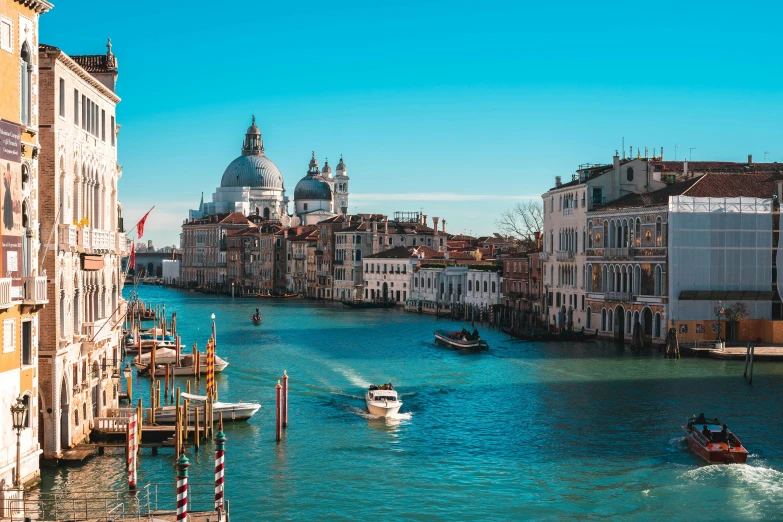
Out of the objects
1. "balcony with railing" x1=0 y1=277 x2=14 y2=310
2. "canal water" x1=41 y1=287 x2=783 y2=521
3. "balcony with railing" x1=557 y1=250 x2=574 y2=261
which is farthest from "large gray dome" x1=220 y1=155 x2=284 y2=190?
"balcony with railing" x1=0 y1=277 x2=14 y2=310

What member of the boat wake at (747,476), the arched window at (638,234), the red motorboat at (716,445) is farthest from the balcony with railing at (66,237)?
the arched window at (638,234)

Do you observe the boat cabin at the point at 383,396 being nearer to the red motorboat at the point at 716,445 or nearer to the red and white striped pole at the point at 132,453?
the red motorboat at the point at 716,445

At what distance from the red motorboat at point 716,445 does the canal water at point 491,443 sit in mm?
268

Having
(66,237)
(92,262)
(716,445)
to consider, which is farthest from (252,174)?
(66,237)

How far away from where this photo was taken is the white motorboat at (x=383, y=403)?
22.5m

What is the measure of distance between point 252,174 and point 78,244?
101 m

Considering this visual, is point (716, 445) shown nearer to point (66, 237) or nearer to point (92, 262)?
point (92, 262)

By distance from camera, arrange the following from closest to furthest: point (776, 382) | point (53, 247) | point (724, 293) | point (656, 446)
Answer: point (53, 247) < point (656, 446) < point (776, 382) < point (724, 293)

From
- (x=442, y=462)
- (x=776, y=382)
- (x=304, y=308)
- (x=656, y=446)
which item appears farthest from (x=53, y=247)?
(x=304, y=308)

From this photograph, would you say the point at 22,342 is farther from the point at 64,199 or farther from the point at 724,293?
the point at 724,293

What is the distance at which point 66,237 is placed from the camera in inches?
623

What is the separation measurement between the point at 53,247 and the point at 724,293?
2557 centimetres

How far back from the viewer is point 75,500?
14.2m

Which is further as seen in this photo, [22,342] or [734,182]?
[734,182]
